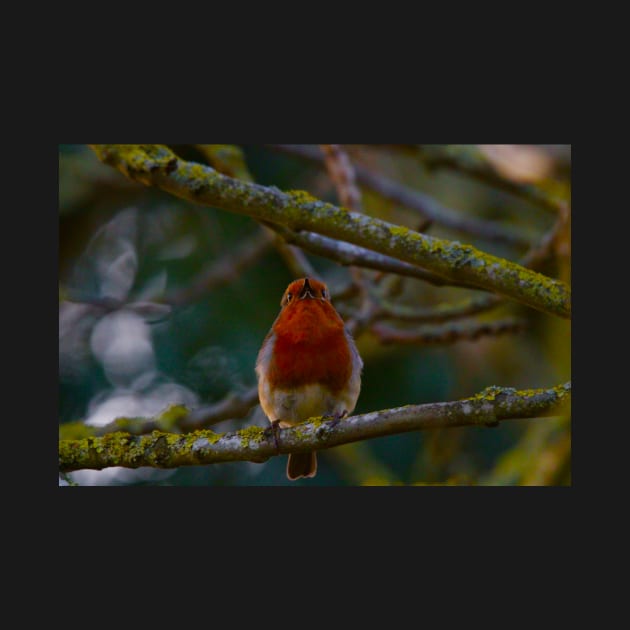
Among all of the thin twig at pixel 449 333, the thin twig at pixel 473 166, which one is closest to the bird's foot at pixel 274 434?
the thin twig at pixel 449 333

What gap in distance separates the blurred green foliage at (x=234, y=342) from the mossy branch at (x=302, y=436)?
50 cm

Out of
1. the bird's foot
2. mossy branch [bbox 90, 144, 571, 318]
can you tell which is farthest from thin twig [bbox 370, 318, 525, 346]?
the bird's foot

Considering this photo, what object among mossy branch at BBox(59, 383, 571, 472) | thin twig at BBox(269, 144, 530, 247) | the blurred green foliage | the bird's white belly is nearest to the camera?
mossy branch at BBox(59, 383, 571, 472)

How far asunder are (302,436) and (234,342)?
1.87 metres

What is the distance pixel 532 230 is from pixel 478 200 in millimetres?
646

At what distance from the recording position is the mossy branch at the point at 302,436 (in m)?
3.74

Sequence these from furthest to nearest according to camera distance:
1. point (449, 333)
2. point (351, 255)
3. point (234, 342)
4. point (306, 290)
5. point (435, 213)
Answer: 1. point (435, 213)
2. point (234, 342)
3. point (449, 333)
4. point (306, 290)
5. point (351, 255)

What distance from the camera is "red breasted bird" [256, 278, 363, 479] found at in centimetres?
472

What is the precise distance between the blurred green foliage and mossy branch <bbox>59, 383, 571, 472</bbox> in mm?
504

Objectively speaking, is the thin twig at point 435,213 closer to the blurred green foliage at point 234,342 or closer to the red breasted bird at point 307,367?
the blurred green foliage at point 234,342

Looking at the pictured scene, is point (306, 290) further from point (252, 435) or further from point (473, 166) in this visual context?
point (473, 166)

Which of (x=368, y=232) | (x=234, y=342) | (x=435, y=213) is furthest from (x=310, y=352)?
(x=435, y=213)

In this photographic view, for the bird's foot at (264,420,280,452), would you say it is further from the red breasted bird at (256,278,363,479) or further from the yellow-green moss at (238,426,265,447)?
the red breasted bird at (256,278,363,479)

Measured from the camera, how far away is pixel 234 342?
5879 mm
